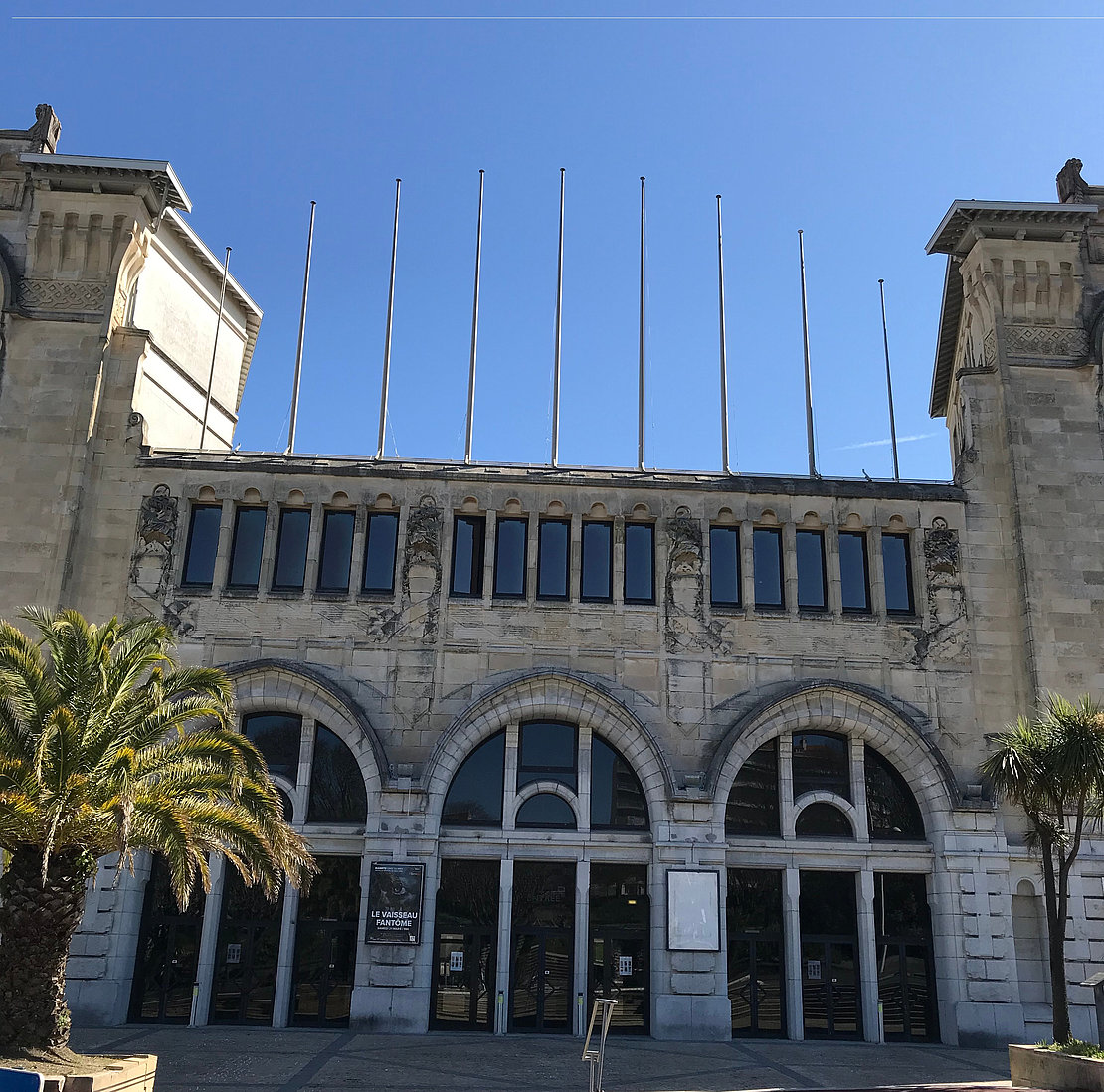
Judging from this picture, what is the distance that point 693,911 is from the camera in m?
24.2

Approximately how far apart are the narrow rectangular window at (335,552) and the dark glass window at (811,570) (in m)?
11.7

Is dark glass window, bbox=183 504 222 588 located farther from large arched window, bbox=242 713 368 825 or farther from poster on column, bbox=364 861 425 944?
poster on column, bbox=364 861 425 944

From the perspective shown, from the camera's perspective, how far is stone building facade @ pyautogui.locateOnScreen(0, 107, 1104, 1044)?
962 inches

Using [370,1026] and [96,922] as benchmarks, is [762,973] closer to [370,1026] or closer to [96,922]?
[370,1026]

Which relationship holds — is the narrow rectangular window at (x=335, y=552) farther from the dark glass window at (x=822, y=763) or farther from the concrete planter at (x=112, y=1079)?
the concrete planter at (x=112, y=1079)

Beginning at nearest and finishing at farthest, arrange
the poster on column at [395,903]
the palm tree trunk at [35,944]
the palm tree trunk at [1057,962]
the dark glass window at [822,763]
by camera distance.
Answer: the palm tree trunk at [35,944]
the palm tree trunk at [1057,962]
the poster on column at [395,903]
the dark glass window at [822,763]

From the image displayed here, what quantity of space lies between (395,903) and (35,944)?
31.9 feet

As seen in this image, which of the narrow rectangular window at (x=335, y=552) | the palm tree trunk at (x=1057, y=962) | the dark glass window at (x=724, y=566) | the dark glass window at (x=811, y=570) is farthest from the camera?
the dark glass window at (x=811, y=570)

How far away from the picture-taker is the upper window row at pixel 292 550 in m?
27.0

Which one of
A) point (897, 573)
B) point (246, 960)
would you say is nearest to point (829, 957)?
point (897, 573)

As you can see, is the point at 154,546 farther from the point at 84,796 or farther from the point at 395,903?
the point at 84,796

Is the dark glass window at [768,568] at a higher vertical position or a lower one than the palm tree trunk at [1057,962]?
higher

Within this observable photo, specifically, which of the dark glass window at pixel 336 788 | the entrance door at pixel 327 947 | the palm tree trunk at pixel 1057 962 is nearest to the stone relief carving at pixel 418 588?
the dark glass window at pixel 336 788

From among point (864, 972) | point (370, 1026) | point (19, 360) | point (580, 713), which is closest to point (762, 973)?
point (864, 972)
